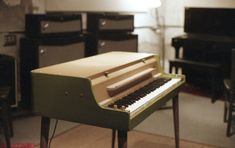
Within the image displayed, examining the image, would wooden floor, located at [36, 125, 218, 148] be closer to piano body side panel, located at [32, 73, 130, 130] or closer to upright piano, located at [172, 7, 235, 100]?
piano body side panel, located at [32, 73, 130, 130]

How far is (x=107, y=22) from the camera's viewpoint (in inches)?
175

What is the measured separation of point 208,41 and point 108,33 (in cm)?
140

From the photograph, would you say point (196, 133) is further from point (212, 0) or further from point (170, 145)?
point (212, 0)

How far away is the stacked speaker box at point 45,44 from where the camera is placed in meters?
Answer: 3.68

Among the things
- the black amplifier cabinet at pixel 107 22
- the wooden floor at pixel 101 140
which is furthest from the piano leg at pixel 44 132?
the black amplifier cabinet at pixel 107 22

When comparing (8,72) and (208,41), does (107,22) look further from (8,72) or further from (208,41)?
(8,72)

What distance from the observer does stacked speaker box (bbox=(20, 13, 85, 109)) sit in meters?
3.68

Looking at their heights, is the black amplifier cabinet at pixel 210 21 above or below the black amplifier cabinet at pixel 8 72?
above

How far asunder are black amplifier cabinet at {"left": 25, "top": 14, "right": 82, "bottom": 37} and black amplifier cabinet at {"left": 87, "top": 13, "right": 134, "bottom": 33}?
0.34 m

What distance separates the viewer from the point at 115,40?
14.8ft

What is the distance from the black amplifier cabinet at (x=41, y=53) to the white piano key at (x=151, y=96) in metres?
1.54

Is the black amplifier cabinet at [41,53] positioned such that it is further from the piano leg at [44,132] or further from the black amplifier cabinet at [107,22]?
the piano leg at [44,132]

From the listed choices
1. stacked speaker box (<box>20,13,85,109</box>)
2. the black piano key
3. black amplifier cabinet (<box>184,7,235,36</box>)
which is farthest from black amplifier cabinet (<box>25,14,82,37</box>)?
black amplifier cabinet (<box>184,7,235,36</box>)

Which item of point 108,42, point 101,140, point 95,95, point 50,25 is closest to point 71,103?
point 95,95
